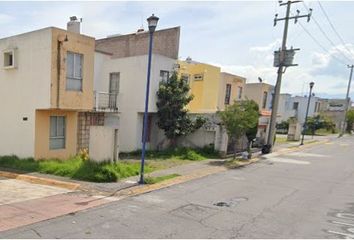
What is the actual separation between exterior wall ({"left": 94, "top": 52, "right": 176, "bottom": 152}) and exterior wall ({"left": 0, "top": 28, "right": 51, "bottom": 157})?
5.96m

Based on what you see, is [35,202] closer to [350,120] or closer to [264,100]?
[264,100]

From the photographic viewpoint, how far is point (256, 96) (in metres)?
36.2

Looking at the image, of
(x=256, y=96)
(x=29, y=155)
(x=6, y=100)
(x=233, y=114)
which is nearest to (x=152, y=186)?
(x=29, y=155)

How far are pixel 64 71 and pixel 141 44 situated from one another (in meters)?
11.4

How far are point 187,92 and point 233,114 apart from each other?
3.86m

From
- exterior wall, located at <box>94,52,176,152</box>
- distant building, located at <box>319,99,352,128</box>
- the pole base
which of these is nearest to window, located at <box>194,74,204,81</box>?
exterior wall, located at <box>94,52,176,152</box>

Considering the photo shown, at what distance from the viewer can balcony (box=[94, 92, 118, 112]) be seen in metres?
18.2

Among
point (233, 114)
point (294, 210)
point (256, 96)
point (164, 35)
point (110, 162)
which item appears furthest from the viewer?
point (256, 96)

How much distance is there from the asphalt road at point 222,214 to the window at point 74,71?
7.32 meters

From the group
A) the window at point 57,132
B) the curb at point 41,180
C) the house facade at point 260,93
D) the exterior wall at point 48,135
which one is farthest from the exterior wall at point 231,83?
the curb at point 41,180

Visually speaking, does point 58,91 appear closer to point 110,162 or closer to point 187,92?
point 110,162

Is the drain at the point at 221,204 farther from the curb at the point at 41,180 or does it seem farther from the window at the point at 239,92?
the window at the point at 239,92

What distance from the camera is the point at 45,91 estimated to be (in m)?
14.4

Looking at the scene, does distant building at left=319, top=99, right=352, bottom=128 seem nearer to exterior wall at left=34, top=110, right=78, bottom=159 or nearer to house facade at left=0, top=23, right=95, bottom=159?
exterior wall at left=34, top=110, right=78, bottom=159
